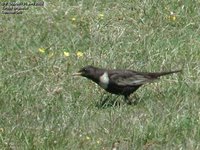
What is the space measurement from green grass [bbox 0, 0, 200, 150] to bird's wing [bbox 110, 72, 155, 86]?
0.60 ft

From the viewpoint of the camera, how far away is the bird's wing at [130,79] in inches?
336

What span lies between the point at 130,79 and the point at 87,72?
0.48m

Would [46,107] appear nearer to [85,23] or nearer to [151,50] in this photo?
[151,50]

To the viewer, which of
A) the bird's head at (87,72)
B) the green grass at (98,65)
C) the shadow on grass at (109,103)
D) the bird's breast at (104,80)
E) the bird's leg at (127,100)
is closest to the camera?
the green grass at (98,65)

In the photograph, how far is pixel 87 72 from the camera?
8.69 m

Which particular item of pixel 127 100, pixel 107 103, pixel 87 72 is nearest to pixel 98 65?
pixel 87 72

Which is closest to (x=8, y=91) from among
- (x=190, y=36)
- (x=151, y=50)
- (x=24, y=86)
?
(x=24, y=86)

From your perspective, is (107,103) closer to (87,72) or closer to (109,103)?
(109,103)

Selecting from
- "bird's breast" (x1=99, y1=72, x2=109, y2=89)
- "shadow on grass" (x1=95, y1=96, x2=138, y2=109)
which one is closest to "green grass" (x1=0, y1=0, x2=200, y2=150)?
"shadow on grass" (x1=95, y1=96, x2=138, y2=109)

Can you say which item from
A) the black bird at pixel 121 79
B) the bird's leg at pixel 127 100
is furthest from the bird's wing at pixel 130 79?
the bird's leg at pixel 127 100

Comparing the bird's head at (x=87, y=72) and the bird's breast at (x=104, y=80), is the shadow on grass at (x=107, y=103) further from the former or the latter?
the bird's head at (x=87, y=72)

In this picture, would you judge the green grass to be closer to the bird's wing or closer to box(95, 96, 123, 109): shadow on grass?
box(95, 96, 123, 109): shadow on grass

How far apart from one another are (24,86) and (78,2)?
10.6 feet

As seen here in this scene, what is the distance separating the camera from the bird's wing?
28.0 feet
